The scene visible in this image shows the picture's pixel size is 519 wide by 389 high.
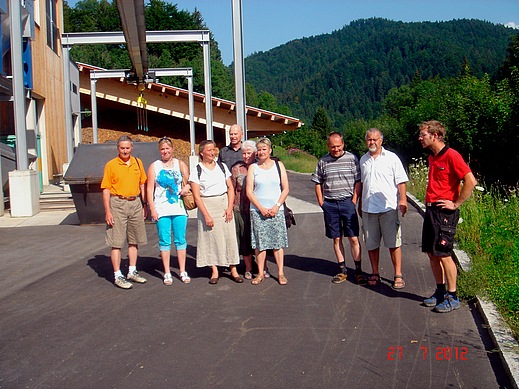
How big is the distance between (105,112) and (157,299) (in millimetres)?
24652

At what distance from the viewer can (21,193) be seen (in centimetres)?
1210

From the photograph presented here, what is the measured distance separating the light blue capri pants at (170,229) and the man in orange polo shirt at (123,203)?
0.27 meters

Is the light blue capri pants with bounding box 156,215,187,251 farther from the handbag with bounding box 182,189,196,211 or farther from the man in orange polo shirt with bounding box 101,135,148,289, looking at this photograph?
the man in orange polo shirt with bounding box 101,135,148,289

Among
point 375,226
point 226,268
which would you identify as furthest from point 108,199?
point 375,226

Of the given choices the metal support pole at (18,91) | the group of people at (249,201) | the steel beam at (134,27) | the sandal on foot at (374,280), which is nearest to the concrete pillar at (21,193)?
the metal support pole at (18,91)

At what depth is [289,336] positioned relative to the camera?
4.54 m

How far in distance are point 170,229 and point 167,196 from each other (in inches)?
16.8

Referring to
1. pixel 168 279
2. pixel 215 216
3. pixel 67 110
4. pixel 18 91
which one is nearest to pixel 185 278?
pixel 168 279

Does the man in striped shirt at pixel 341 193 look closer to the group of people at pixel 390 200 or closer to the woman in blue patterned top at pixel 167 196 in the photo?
the group of people at pixel 390 200

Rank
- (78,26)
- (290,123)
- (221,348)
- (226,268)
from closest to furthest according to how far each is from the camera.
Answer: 1. (221,348)
2. (226,268)
3. (290,123)
4. (78,26)

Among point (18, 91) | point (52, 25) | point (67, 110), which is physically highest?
point (52, 25)

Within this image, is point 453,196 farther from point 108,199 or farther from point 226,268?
point 108,199

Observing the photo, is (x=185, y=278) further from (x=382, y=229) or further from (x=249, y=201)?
(x=382, y=229)

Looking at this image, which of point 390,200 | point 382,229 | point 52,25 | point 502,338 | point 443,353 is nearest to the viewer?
point 443,353
